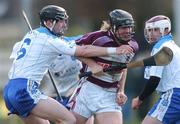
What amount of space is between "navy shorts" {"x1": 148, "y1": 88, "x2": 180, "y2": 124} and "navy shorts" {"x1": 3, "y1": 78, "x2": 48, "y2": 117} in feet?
4.60

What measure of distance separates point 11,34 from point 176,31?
14.0ft

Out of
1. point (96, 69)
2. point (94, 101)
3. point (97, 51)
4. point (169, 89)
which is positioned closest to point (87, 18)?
point (94, 101)

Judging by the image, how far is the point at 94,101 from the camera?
14242 mm

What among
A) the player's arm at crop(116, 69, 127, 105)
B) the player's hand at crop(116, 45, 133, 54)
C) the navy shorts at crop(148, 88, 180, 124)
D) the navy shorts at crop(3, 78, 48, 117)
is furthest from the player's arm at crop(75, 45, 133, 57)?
the navy shorts at crop(148, 88, 180, 124)

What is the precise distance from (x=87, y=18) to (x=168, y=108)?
1028cm

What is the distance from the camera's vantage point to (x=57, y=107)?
44.9ft

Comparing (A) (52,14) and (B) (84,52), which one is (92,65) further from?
(A) (52,14)

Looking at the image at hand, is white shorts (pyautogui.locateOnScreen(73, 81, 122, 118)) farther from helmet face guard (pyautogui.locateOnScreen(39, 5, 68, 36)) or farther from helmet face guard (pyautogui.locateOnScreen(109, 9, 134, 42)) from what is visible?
helmet face guard (pyautogui.locateOnScreen(39, 5, 68, 36))

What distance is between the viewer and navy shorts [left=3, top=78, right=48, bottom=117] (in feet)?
45.0

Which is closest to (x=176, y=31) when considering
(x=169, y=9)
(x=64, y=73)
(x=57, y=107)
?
(x=169, y=9)

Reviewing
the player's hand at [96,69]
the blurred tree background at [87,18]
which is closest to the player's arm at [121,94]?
the player's hand at [96,69]

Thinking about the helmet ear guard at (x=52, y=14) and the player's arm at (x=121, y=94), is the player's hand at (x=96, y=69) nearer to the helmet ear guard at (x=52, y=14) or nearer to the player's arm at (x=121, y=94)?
the player's arm at (x=121, y=94)

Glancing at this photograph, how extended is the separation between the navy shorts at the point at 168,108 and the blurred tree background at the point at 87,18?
5.96m

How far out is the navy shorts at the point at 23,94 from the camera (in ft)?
45.0
